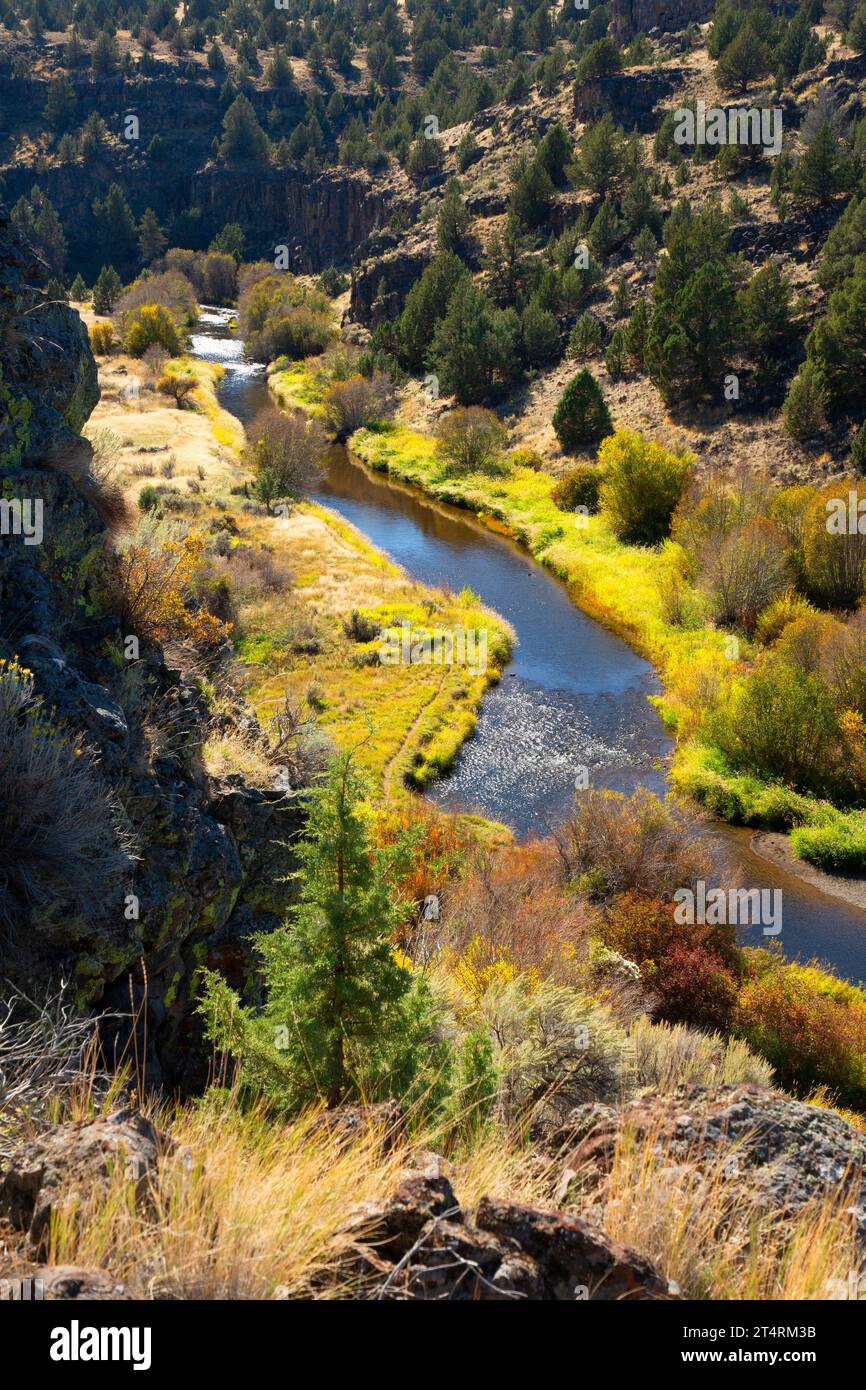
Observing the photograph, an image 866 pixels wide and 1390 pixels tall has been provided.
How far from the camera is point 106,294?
101125mm

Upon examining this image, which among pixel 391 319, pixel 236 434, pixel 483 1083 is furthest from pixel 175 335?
pixel 483 1083

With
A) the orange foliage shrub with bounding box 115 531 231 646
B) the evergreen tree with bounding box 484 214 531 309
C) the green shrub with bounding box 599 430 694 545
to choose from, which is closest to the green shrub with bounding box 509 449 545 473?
the green shrub with bounding box 599 430 694 545

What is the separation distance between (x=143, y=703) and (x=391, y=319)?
8499cm

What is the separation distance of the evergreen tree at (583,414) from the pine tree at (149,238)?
10256 cm

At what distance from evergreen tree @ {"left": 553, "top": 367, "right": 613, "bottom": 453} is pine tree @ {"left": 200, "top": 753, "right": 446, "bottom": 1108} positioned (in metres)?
54.3

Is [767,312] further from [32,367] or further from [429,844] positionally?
[32,367]

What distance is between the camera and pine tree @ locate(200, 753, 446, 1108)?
279 inches

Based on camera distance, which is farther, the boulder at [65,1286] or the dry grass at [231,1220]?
the dry grass at [231,1220]

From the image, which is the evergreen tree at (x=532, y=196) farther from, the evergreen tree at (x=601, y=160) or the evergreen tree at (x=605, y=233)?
the evergreen tree at (x=605, y=233)

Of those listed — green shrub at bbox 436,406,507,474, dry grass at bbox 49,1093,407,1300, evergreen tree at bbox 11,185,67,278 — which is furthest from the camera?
evergreen tree at bbox 11,185,67,278

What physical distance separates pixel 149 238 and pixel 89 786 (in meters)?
150

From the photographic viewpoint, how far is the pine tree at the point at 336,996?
7.10m

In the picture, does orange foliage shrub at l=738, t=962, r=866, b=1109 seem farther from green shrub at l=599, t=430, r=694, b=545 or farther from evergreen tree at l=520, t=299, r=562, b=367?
evergreen tree at l=520, t=299, r=562, b=367

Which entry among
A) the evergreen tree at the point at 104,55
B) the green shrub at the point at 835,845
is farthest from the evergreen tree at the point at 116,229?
the green shrub at the point at 835,845
